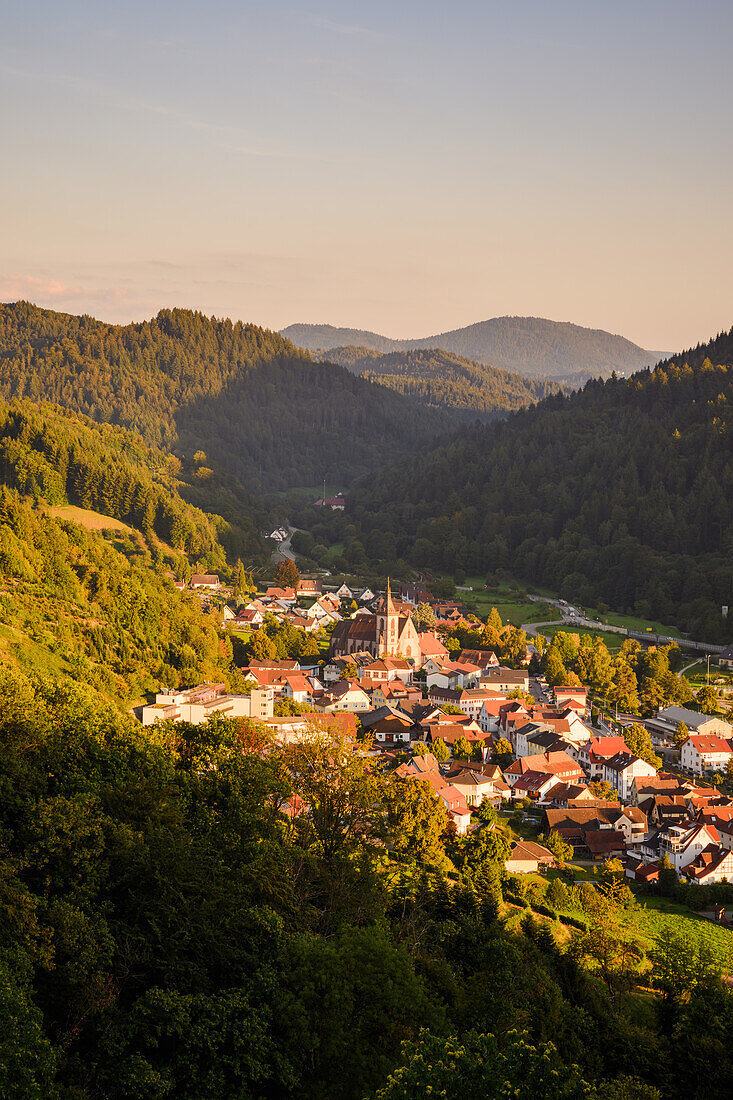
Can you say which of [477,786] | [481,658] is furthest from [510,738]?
[481,658]

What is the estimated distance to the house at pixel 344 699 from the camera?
44156mm

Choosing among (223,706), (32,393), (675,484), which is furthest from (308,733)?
(32,393)

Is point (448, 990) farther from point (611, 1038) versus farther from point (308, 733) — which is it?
point (308, 733)

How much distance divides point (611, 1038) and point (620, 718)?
1222 inches

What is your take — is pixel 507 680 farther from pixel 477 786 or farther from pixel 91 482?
pixel 91 482

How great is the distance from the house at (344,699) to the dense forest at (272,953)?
19034mm

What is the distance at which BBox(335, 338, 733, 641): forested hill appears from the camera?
251ft

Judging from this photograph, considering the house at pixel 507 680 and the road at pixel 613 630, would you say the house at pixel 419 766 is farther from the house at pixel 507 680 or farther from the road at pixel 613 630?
the road at pixel 613 630

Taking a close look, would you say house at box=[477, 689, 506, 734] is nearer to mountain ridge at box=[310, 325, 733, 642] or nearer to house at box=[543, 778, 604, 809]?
house at box=[543, 778, 604, 809]

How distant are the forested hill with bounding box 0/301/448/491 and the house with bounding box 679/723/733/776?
95.6 metres

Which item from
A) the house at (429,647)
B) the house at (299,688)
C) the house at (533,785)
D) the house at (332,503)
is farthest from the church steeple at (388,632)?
the house at (332,503)

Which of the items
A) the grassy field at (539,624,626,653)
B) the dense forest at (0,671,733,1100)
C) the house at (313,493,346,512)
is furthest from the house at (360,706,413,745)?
A: the house at (313,493,346,512)

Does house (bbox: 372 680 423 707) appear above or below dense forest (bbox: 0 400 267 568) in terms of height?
below

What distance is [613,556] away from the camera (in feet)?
265
